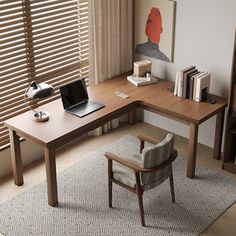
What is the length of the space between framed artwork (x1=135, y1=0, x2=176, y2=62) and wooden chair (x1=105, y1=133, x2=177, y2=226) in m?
1.37

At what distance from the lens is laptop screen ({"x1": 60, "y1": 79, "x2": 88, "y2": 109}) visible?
432cm

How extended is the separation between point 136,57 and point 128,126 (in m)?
0.77

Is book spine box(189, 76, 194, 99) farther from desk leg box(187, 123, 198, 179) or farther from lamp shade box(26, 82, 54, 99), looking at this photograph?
lamp shade box(26, 82, 54, 99)

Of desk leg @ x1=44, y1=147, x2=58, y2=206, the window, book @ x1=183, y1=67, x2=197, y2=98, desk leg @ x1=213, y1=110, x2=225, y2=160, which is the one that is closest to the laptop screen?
the window

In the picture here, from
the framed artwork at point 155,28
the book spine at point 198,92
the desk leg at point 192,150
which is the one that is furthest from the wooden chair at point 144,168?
the framed artwork at point 155,28

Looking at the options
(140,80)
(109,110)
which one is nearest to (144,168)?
(109,110)

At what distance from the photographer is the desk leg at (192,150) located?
14.0 ft

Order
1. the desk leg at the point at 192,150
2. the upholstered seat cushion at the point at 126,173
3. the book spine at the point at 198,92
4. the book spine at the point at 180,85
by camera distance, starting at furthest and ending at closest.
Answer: the book spine at the point at 180,85
the book spine at the point at 198,92
the desk leg at the point at 192,150
the upholstered seat cushion at the point at 126,173

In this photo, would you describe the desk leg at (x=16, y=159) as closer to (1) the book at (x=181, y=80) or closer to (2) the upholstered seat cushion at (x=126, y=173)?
(2) the upholstered seat cushion at (x=126, y=173)

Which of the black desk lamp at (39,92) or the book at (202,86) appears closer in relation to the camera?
the black desk lamp at (39,92)

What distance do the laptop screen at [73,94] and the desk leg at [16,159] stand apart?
52cm

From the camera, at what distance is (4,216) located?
13.0ft

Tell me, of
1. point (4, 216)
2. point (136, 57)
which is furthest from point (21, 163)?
point (136, 57)

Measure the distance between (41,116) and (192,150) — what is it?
4.48 ft
